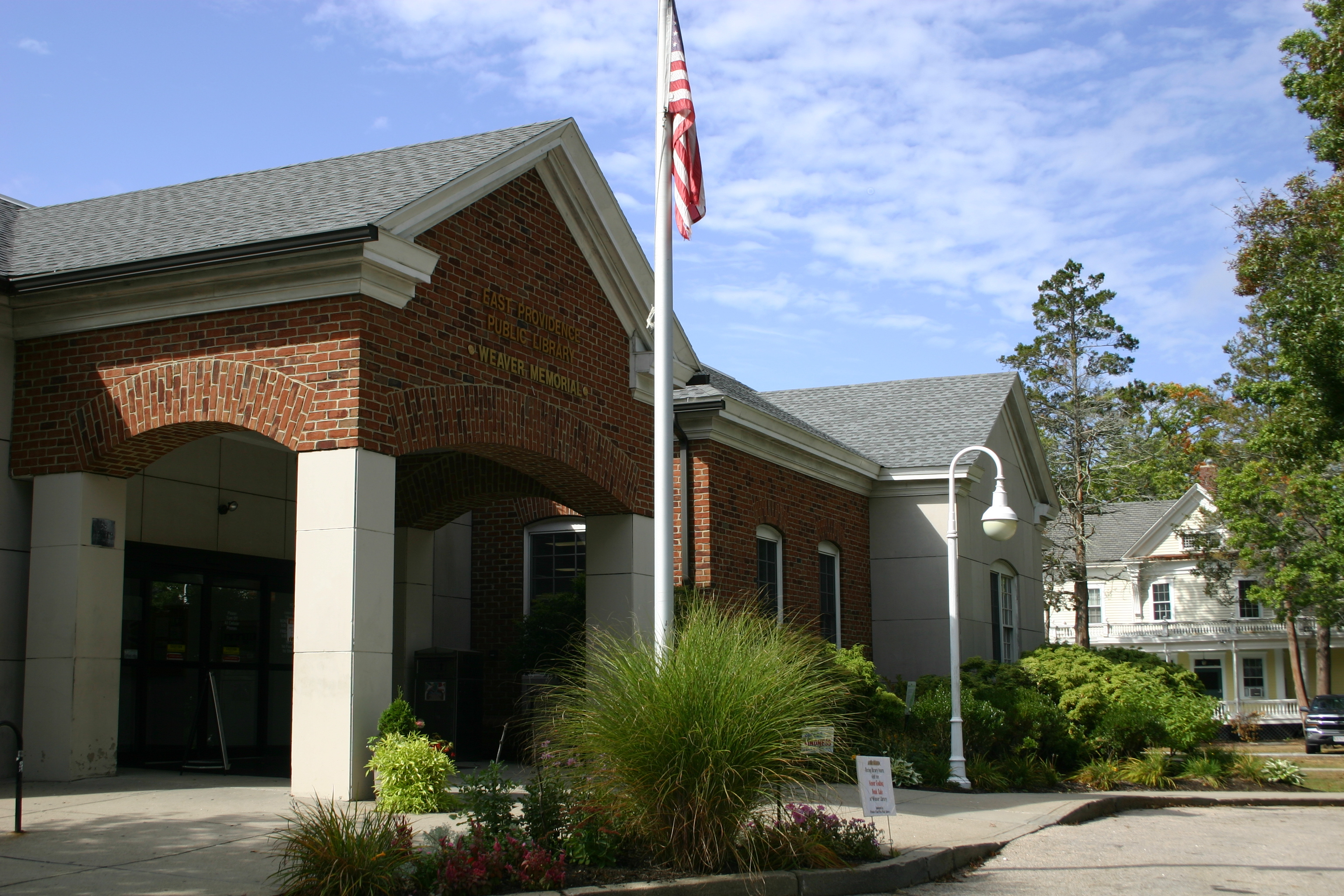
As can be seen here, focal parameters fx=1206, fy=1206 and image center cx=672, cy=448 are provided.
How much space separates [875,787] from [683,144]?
542cm

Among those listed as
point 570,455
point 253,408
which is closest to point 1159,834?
point 570,455

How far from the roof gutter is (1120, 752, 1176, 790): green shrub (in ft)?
40.5

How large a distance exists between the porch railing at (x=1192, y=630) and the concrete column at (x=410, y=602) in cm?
3806

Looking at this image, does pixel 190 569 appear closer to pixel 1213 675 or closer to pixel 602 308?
pixel 602 308

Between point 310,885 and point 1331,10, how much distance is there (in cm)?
2205

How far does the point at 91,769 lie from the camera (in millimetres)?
11133

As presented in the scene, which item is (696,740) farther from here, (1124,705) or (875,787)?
(1124,705)

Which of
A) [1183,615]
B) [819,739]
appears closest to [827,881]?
[819,739]

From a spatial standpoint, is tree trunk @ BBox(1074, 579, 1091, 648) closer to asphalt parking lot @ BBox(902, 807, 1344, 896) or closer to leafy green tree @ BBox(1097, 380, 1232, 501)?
leafy green tree @ BBox(1097, 380, 1232, 501)

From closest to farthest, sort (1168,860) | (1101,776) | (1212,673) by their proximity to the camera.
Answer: (1168,860)
(1101,776)
(1212,673)

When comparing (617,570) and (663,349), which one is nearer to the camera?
(663,349)

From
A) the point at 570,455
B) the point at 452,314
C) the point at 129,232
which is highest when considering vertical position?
the point at 129,232

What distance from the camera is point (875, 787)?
29.0 feet

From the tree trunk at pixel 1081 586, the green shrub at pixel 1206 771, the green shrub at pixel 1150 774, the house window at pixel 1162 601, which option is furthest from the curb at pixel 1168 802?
the house window at pixel 1162 601
